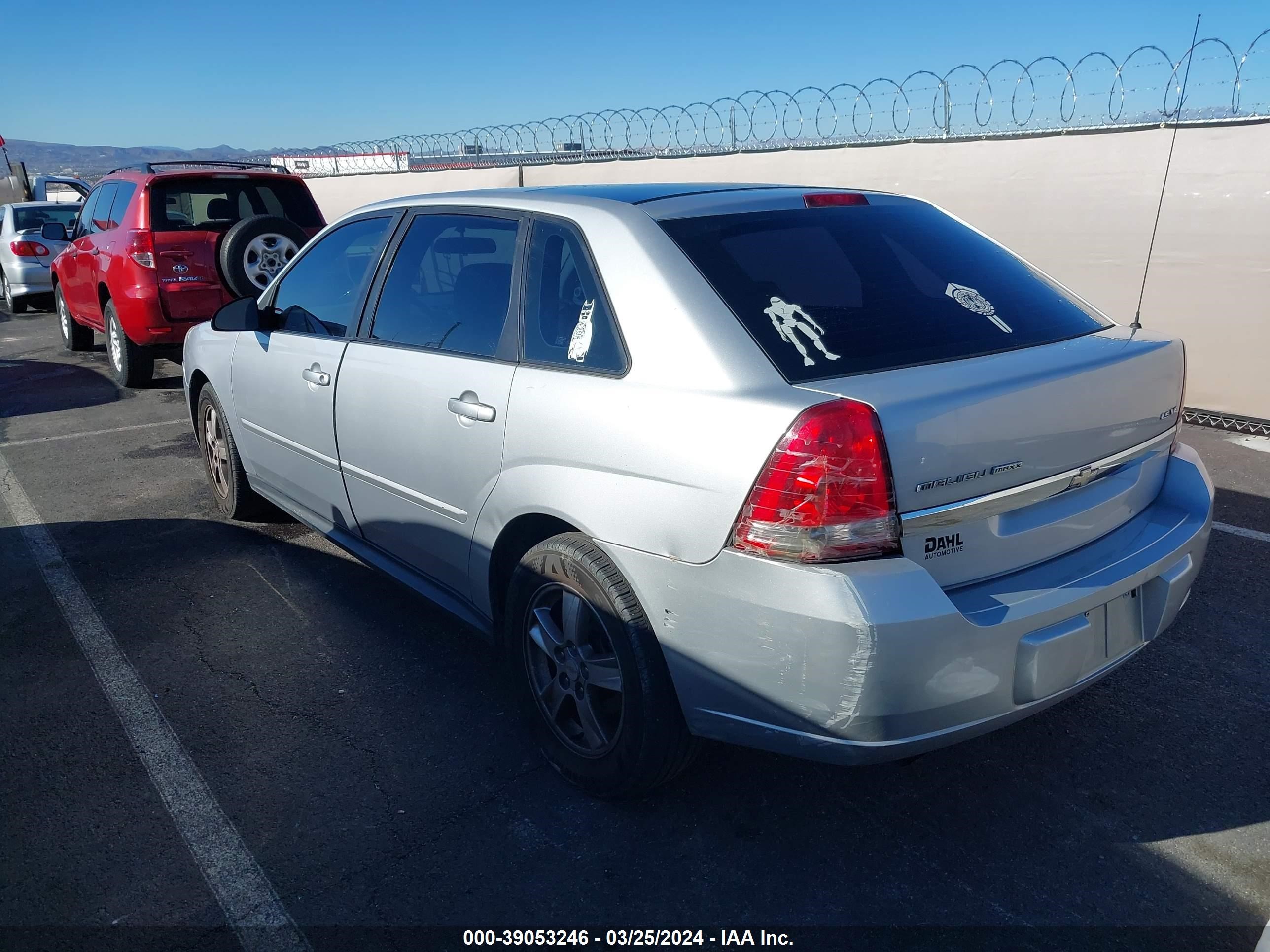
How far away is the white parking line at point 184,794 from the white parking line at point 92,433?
3111 millimetres

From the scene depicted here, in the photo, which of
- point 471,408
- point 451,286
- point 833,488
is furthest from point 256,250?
point 833,488

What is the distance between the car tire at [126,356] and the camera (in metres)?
8.61

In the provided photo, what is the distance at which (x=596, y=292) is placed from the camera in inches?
107

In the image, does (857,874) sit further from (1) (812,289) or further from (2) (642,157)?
(2) (642,157)

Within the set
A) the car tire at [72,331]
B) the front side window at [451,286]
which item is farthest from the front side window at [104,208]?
the front side window at [451,286]

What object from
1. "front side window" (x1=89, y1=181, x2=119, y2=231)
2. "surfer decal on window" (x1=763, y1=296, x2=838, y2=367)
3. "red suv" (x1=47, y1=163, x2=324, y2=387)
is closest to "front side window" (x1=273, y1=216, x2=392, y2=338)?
"surfer decal on window" (x1=763, y1=296, x2=838, y2=367)

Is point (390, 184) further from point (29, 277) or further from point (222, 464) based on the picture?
point (222, 464)

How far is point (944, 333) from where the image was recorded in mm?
2592

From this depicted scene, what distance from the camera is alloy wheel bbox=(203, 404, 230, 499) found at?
5059 millimetres

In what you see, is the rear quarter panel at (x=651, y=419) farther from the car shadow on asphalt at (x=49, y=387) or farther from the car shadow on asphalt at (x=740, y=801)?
the car shadow on asphalt at (x=49, y=387)

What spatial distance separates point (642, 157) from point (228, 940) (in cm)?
1091

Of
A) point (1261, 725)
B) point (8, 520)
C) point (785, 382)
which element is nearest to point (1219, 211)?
point (1261, 725)

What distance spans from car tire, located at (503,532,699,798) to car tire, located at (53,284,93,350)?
10.2 meters

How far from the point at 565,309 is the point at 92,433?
605 cm
